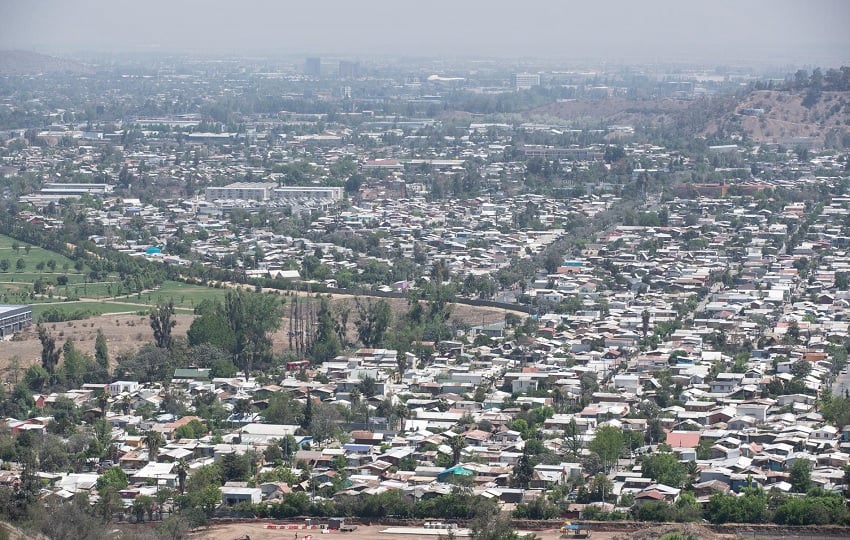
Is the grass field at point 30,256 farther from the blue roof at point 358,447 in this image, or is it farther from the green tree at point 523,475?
the green tree at point 523,475

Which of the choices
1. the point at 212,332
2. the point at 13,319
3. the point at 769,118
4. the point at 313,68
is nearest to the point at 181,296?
the point at 13,319

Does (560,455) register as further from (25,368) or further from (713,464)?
(25,368)

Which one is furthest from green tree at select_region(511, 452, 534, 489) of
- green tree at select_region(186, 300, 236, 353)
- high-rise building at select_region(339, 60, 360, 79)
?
high-rise building at select_region(339, 60, 360, 79)

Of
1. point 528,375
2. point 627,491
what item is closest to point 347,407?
point 528,375

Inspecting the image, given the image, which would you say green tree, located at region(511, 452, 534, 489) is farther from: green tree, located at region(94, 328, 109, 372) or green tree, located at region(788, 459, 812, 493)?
green tree, located at region(94, 328, 109, 372)

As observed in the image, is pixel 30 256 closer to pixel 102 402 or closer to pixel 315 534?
pixel 102 402

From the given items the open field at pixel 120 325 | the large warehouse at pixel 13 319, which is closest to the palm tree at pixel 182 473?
the open field at pixel 120 325
